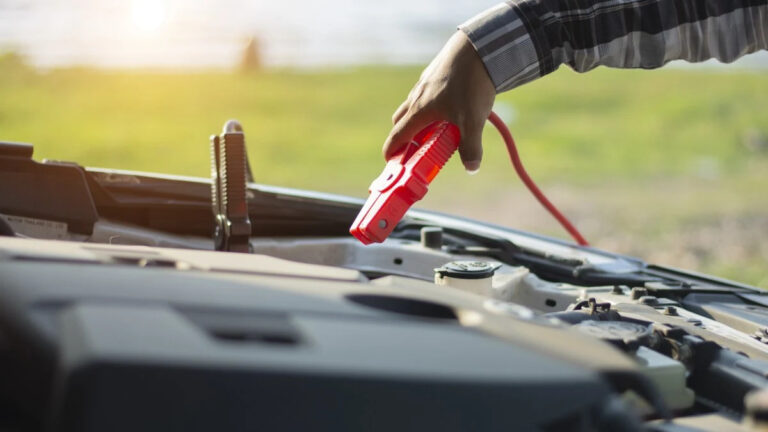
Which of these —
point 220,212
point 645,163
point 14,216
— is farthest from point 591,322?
point 645,163

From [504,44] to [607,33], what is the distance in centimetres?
27

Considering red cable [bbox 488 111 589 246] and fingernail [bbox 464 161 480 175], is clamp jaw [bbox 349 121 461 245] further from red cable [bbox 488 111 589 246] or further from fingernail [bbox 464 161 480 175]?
red cable [bbox 488 111 589 246]

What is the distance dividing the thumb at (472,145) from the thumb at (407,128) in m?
0.06

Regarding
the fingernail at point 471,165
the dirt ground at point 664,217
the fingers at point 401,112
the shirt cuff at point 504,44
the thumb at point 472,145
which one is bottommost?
the dirt ground at point 664,217

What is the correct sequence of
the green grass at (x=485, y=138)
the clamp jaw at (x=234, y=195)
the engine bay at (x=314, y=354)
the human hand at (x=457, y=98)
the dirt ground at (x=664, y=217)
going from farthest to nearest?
1. the green grass at (x=485, y=138)
2. the dirt ground at (x=664, y=217)
3. the clamp jaw at (x=234, y=195)
4. the human hand at (x=457, y=98)
5. the engine bay at (x=314, y=354)

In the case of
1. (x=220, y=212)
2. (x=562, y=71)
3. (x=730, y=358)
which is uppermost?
(x=562, y=71)

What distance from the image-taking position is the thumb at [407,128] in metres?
1.50

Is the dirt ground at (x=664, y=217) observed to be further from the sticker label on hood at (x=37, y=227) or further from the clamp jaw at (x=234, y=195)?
the sticker label on hood at (x=37, y=227)

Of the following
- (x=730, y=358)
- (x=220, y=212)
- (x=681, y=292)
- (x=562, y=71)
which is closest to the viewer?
(x=730, y=358)

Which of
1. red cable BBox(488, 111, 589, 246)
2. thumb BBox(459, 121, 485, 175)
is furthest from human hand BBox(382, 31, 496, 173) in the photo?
red cable BBox(488, 111, 589, 246)

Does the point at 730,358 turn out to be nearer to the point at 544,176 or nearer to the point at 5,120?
the point at 544,176

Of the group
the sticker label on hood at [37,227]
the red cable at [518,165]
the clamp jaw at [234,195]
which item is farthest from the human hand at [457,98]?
the sticker label on hood at [37,227]

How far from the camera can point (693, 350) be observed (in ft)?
4.55

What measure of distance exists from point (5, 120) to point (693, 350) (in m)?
12.7
